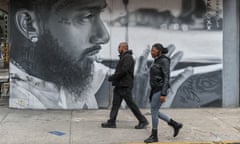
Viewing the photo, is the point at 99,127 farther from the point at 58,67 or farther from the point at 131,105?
the point at 58,67

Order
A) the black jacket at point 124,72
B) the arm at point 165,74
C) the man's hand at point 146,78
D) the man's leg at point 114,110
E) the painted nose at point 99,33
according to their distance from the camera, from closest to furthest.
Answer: the arm at point 165,74
the black jacket at point 124,72
the man's leg at point 114,110
the painted nose at point 99,33
the man's hand at point 146,78

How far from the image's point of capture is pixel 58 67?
10.9 m

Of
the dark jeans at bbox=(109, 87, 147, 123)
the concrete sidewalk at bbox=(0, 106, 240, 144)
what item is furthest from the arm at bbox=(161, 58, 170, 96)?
the dark jeans at bbox=(109, 87, 147, 123)

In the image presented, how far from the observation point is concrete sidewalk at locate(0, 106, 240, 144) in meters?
7.83

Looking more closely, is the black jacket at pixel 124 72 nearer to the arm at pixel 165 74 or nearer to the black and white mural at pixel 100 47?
the arm at pixel 165 74

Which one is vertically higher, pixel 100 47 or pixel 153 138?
pixel 100 47

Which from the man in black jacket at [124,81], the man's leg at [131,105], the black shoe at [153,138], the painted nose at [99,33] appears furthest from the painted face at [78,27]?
the black shoe at [153,138]

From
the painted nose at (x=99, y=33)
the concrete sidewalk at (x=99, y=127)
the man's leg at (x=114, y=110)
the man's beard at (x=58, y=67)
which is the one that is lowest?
the concrete sidewalk at (x=99, y=127)

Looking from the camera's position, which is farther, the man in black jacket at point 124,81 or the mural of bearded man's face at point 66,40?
the mural of bearded man's face at point 66,40

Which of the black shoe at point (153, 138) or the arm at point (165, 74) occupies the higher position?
the arm at point (165, 74)

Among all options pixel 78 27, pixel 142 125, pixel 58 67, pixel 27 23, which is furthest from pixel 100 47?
pixel 142 125

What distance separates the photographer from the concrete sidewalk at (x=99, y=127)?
25.7ft

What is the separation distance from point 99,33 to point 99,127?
Answer: 297 cm

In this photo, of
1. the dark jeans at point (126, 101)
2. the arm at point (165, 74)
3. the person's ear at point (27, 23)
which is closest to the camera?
the arm at point (165, 74)
